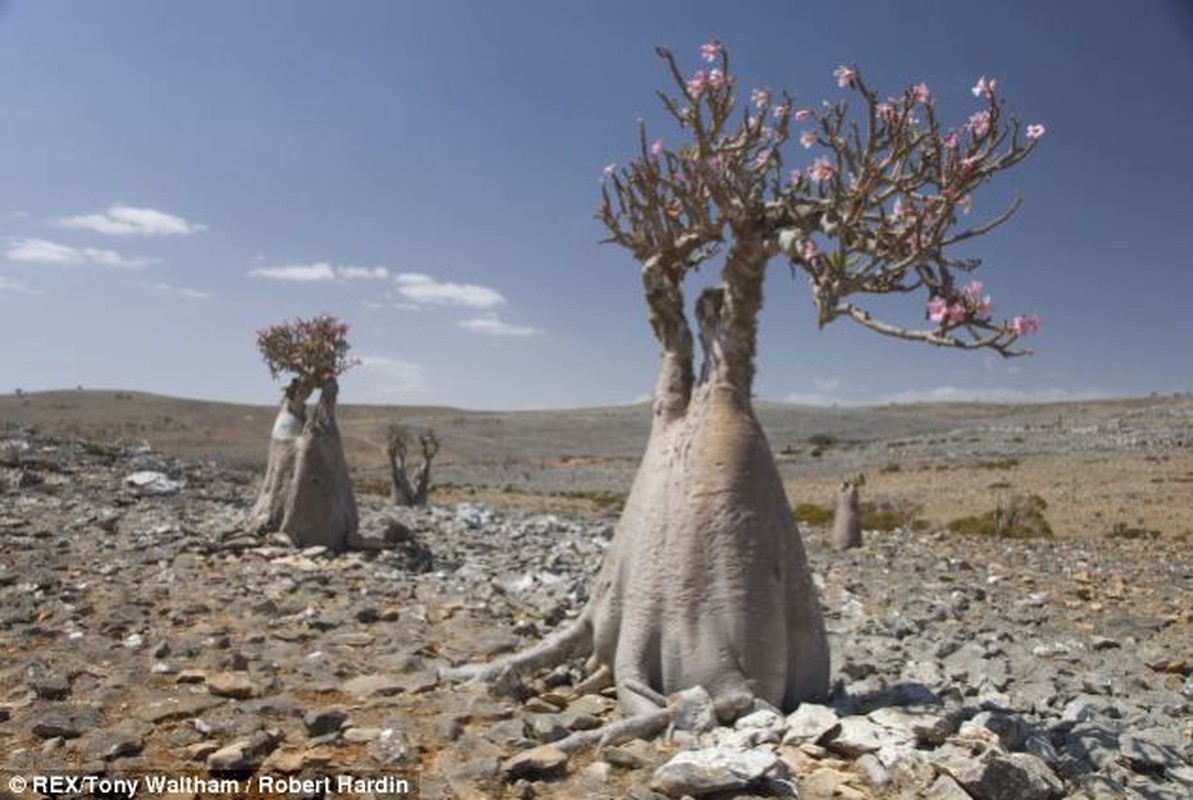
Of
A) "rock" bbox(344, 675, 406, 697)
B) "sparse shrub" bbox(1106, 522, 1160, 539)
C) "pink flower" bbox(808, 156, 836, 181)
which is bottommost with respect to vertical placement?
→ "sparse shrub" bbox(1106, 522, 1160, 539)

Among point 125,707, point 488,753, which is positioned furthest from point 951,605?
point 125,707

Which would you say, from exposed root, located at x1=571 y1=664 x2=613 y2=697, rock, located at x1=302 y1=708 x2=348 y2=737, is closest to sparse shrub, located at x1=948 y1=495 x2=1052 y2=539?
exposed root, located at x1=571 y1=664 x2=613 y2=697

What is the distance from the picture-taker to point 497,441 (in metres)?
88.6

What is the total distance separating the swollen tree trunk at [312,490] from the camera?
13.8 meters

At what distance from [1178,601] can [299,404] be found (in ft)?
46.2

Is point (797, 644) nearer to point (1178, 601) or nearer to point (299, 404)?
point (1178, 601)

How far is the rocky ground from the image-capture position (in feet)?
16.5

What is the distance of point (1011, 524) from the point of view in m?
24.1

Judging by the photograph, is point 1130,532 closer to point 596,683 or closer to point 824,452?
point 596,683

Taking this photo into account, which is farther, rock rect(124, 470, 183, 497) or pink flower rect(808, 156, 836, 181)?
rock rect(124, 470, 183, 497)

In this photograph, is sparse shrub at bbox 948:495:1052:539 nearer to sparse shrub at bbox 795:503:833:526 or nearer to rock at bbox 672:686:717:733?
sparse shrub at bbox 795:503:833:526

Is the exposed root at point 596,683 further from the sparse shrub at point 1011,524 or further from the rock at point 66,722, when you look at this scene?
the sparse shrub at point 1011,524

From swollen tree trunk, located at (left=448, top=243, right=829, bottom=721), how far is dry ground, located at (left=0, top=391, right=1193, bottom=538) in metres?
20.4

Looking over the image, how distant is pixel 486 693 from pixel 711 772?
235 cm
